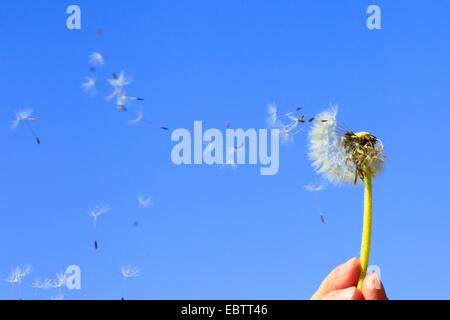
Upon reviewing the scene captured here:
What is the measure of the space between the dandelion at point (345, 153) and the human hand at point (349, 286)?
0.47m

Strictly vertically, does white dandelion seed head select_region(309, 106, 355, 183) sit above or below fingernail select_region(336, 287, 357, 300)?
above

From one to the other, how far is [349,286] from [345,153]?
3.17 ft

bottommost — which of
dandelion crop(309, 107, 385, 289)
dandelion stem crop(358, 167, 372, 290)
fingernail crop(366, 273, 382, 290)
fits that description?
fingernail crop(366, 273, 382, 290)

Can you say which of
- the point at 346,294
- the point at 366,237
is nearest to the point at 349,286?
the point at 346,294

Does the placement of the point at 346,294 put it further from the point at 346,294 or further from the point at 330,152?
the point at 330,152

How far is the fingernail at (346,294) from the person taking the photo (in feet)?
12.7

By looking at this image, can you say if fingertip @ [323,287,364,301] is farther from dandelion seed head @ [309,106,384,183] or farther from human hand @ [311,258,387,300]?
dandelion seed head @ [309,106,384,183]

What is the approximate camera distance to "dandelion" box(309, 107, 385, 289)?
4.36 metres

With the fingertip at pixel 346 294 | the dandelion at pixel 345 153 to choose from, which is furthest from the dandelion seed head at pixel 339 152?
the fingertip at pixel 346 294

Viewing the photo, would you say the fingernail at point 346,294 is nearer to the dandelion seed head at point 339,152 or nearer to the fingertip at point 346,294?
the fingertip at point 346,294

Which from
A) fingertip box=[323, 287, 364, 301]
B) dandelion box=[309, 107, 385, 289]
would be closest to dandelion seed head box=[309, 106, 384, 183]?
dandelion box=[309, 107, 385, 289]
